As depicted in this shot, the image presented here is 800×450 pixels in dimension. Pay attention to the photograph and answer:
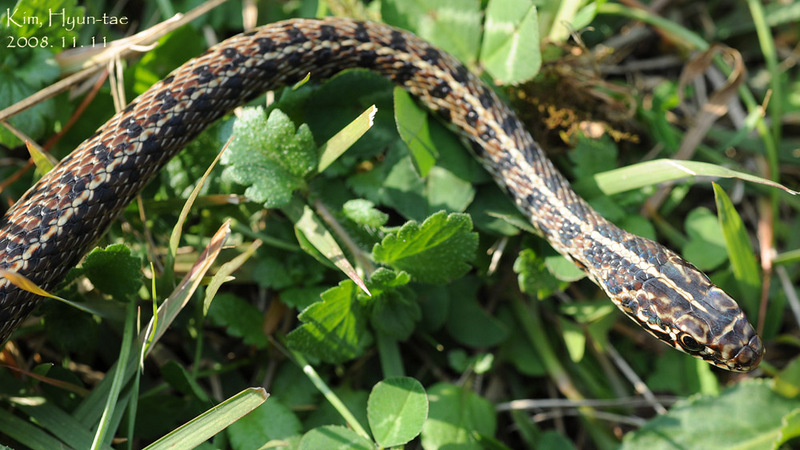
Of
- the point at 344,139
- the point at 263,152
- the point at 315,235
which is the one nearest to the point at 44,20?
the point at 263,152

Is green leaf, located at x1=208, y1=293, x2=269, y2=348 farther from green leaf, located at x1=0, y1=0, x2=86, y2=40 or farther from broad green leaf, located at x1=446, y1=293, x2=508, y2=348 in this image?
green leaf, located at x1=0, y1=0, x2=86, y2=40

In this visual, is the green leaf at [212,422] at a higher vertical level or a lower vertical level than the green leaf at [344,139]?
lower

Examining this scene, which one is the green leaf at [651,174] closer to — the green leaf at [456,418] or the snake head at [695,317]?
the snake head at [695,317]

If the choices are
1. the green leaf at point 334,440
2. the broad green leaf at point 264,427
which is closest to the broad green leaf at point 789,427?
the green leaf at point 334,440

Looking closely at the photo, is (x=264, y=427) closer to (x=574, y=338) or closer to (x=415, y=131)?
(x=415, y=131)

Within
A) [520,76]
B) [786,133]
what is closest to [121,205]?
[520,76]
